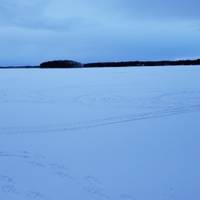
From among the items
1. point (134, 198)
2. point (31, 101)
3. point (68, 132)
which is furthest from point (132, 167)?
point (31, 101)

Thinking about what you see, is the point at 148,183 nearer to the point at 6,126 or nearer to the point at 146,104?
the point at 6,126

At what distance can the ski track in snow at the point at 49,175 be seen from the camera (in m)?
2.77

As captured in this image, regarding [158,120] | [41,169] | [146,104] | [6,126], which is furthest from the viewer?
[146,104]

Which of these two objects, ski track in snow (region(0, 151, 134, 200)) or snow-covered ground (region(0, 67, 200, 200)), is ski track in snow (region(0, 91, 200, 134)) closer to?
snow-covered ground (region(0, 67, 200, 200))

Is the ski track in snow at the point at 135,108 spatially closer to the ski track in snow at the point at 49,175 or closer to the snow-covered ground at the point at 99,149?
the snow-covered ground at the point at 99,149

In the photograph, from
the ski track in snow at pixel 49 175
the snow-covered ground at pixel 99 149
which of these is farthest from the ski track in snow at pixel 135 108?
the ski track in snow at pixel 49 175

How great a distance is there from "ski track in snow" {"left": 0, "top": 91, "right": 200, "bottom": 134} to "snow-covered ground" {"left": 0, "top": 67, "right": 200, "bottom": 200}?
1 cm

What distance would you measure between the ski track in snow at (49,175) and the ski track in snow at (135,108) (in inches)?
45.5

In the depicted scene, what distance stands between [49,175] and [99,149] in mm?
971

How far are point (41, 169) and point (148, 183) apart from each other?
3.32 ft

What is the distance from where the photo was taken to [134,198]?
9.11ft

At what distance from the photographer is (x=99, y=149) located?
399cm

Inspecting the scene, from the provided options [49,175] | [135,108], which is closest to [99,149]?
[49,175]

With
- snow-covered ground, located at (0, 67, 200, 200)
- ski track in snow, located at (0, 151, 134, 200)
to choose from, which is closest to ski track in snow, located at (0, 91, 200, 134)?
snow-covered ground, located at (0, 67, 200, 200)
